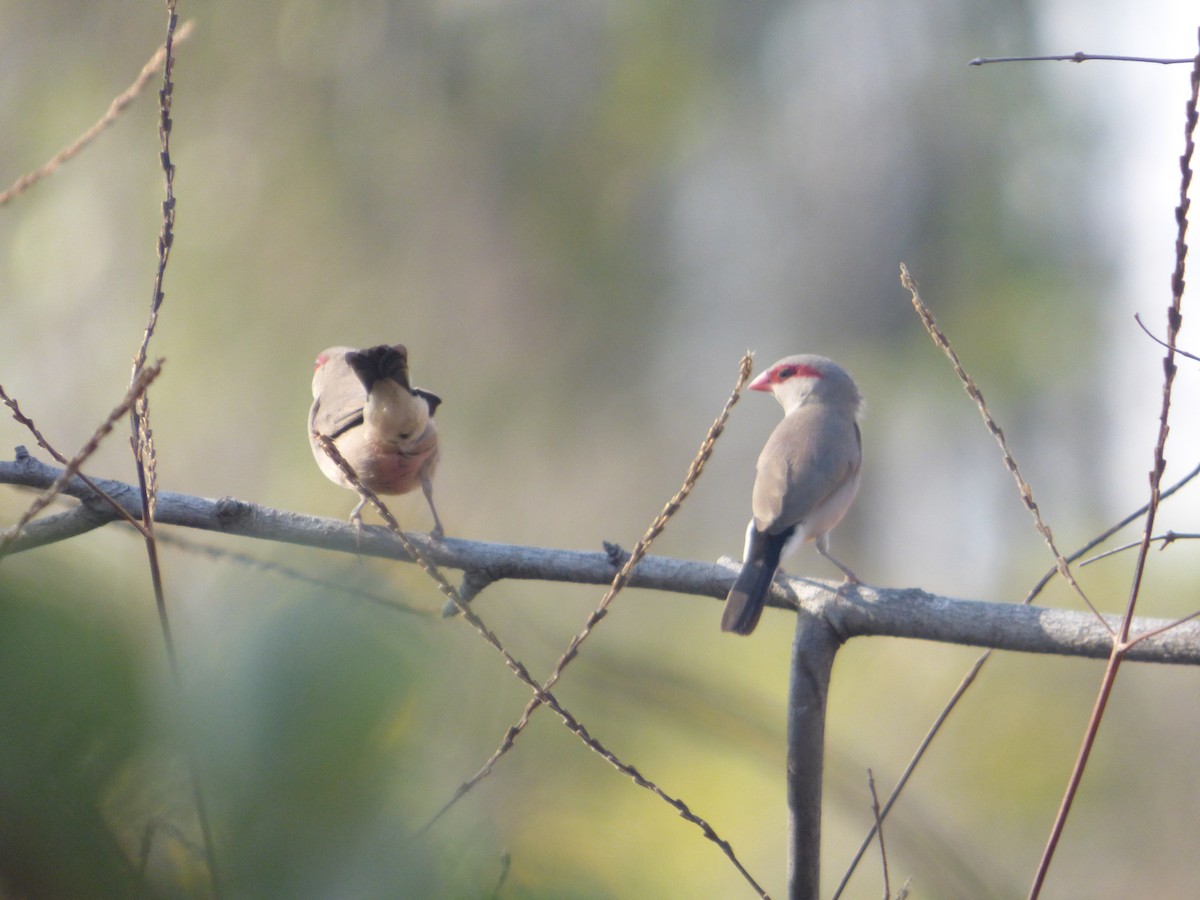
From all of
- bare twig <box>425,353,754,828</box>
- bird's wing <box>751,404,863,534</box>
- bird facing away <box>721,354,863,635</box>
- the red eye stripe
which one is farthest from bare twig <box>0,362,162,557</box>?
the red eye stripe

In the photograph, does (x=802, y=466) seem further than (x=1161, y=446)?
Yes

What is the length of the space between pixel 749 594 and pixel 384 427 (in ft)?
6.89

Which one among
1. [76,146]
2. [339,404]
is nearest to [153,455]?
[76,146]

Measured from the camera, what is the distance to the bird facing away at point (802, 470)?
3.25 meters

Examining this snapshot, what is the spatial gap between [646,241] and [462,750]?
12.2 metres

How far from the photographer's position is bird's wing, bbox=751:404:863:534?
3830 millimetres

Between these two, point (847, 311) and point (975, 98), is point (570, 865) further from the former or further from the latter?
point (975, 98)

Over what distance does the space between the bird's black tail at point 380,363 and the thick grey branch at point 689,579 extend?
1.23 metres

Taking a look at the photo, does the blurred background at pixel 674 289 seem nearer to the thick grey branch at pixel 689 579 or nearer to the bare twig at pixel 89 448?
the thick grey branch at pixel 689 579

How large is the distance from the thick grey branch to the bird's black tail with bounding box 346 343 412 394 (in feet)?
4.03

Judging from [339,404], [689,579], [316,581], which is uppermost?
[339,404]

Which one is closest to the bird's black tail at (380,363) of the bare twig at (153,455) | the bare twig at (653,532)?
the bare twig at (153,455)

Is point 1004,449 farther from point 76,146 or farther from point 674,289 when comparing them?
point 674,289

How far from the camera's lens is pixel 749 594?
2.76 m
